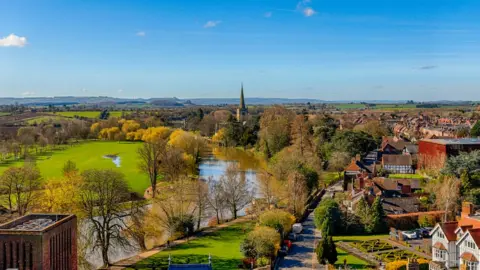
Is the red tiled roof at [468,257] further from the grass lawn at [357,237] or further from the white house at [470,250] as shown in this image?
the grass lawn at [357,237]

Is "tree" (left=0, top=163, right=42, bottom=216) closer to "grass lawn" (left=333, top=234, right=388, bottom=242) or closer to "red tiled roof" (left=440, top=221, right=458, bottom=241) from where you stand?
"grass lawn" (left=333, top=234, right=388, bottom=242)

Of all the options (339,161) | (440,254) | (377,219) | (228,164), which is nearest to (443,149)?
(339,161)

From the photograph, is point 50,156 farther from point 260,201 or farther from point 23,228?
point 23,228

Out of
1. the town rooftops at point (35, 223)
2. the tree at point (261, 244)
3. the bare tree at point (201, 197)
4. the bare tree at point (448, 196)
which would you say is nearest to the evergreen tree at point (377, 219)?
the bare tree at point (448, 196)

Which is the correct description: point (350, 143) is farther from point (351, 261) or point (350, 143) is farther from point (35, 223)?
point (35, 223)

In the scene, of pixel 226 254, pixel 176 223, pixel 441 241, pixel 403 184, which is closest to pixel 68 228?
pixel 226 254

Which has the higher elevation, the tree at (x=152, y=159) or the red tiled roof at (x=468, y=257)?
the tree at (x=152, y=159)
